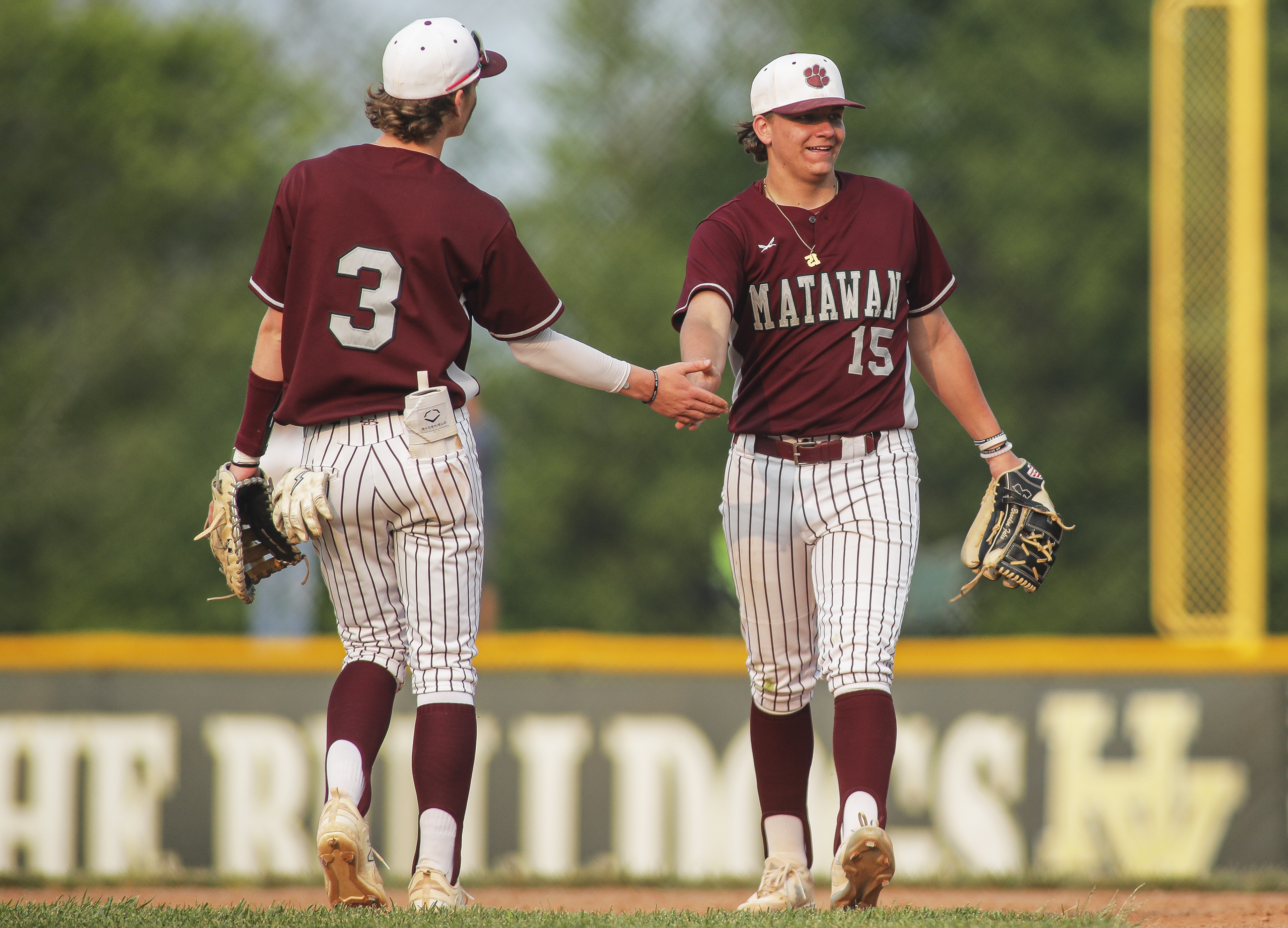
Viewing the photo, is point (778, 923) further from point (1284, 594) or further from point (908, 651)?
point (1284, 594)

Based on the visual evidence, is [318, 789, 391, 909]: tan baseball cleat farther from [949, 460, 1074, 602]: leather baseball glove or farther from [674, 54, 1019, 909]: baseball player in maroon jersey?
[949, 460, 1074, 602]: leather baseball glove

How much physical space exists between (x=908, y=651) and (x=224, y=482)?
3383mm

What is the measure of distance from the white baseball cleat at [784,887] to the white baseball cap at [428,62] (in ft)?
6.17

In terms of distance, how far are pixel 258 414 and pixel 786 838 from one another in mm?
1550

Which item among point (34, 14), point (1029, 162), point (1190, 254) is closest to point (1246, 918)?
point (1190, 254)

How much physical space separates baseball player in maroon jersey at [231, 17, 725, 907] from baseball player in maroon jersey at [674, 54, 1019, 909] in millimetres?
530

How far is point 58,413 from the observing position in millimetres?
16797

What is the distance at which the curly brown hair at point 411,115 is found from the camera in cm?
333

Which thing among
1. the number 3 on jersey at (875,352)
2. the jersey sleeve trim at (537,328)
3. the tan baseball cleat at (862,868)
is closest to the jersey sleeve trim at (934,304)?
the number 3 on jersey at (875,352)

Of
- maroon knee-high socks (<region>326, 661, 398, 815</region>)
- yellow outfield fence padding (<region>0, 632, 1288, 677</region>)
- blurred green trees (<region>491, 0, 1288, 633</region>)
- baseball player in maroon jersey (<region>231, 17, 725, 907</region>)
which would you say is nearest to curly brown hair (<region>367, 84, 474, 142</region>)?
baseball player in maroon jersey (<region>231, 17, 725, 907</region>)

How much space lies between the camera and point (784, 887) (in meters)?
3.63

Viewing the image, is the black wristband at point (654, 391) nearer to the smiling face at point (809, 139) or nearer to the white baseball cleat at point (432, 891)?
the smiling face at point (809, 139)

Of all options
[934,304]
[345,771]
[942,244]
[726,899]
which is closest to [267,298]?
[345,771]

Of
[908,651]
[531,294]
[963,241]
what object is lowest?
[908,651]
